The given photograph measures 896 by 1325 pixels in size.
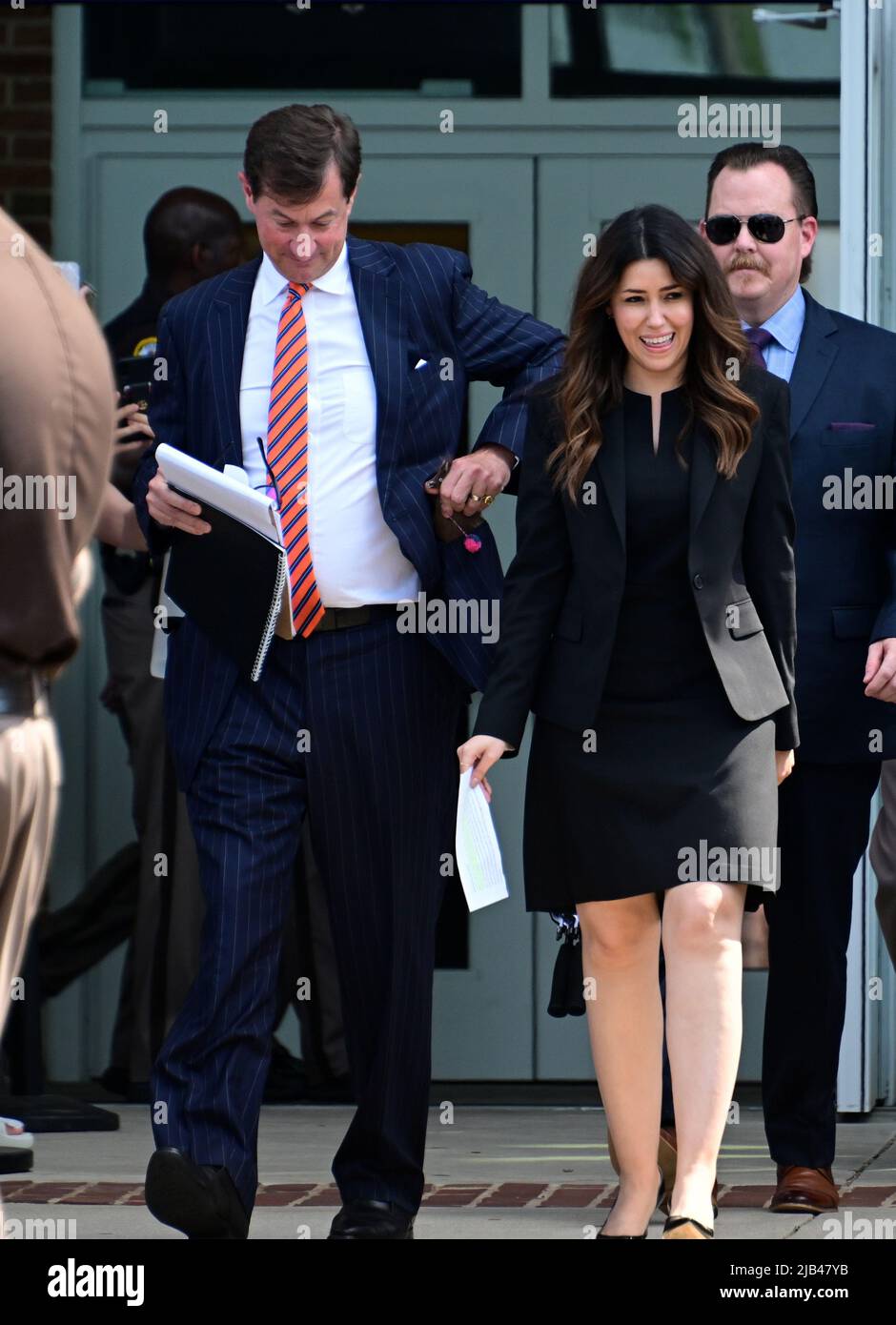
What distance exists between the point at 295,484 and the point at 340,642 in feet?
1.08

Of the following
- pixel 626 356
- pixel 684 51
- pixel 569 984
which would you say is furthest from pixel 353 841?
pixel 684 51

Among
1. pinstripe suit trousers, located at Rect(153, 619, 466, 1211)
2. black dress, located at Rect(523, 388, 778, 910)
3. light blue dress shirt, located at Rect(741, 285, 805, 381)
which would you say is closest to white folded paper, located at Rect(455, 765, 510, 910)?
black dress, located at Rect(523, 388, 778, 910)

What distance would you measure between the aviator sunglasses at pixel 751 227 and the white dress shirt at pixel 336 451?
3.06 ft

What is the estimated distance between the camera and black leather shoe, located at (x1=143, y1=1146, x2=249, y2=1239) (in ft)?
16.1

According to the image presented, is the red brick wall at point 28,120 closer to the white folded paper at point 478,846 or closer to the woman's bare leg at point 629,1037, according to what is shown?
the white folded paper at point 478,846

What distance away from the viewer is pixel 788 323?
585 centimetres

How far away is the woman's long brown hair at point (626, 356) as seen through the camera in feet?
16.7

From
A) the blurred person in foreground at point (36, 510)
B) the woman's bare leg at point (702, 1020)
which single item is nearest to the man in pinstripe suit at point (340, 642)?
the woman's bare leg at point (702, 1020)

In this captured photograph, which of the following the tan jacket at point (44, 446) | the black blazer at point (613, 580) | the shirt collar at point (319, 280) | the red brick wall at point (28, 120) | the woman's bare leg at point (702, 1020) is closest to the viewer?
Result: the tan jacket at point (44, 446)

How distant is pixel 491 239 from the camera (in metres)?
7.95

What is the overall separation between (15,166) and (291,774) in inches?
132

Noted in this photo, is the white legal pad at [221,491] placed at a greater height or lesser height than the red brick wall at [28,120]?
lesser
